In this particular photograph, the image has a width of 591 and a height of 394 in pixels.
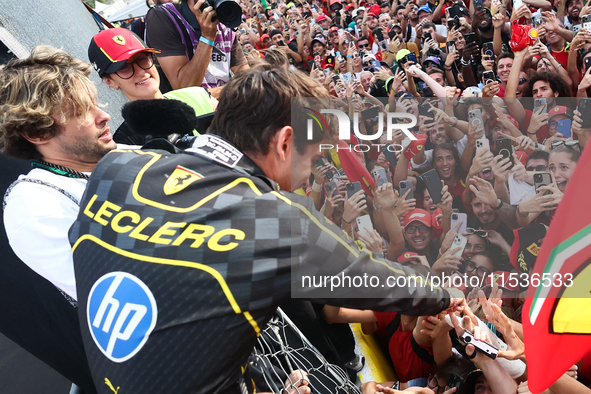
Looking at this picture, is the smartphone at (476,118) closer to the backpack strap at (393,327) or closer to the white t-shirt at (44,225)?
the backpack strap at (393,327)

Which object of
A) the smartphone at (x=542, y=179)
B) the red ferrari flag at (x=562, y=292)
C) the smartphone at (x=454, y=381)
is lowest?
the smartphone at (x=454, y=381)

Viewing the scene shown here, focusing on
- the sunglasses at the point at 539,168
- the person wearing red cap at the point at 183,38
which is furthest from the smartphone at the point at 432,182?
the person wearing red cap at the point at 183,38

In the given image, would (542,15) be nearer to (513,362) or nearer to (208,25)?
(208,25)

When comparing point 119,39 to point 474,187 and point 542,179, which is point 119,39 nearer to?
point 474,187

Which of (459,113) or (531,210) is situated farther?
(459,113)

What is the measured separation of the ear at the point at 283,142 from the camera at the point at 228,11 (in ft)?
4.78

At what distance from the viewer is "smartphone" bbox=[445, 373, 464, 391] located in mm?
1994

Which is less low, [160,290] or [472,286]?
[160,290]

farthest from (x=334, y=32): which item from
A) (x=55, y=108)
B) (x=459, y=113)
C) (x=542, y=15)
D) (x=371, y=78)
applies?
(x=55, y=108)

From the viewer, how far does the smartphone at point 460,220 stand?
2.94 m

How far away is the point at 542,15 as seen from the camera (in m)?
4.55

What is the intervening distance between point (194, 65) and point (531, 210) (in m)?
2.22

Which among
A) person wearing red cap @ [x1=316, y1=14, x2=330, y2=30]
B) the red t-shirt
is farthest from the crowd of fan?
person wearing red cap @ [x1=316, y1=14, x2=330, y2=30]

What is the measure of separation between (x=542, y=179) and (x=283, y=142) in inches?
81.6
